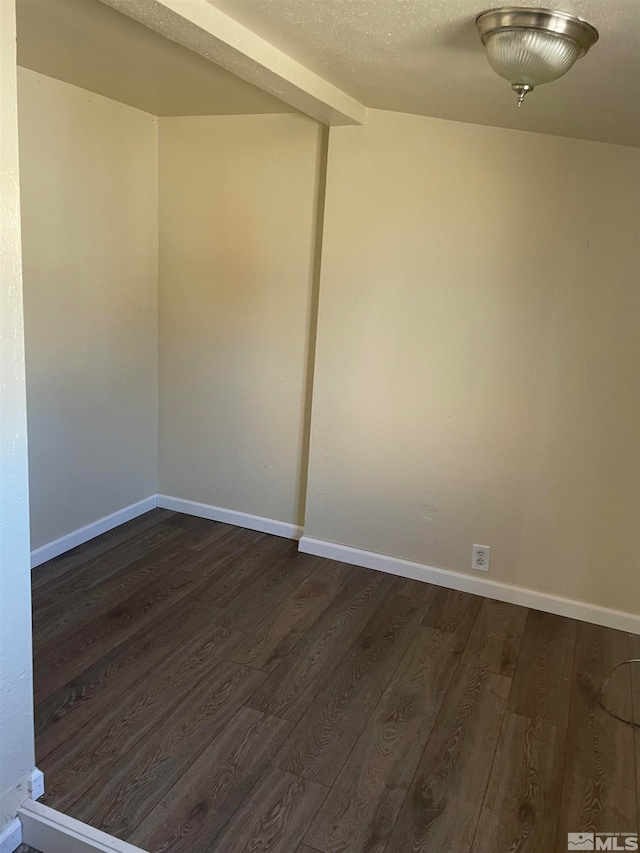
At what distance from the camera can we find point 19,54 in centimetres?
243

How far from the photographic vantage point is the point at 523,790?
1.94 meters

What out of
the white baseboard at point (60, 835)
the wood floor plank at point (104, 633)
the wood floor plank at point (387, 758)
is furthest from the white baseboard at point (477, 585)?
the white baseboard at point (60, 835)

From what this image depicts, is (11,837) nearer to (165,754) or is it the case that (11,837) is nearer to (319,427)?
(165,754)

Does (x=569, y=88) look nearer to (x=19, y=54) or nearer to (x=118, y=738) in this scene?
(x=19, y=54)

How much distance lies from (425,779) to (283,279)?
2282 millimetres

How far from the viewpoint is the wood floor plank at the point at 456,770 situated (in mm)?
1776

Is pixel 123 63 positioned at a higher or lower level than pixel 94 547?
higher

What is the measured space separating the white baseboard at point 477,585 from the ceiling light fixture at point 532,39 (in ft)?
7.05

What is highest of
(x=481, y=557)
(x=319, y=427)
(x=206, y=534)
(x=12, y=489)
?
(x=12, y=489)

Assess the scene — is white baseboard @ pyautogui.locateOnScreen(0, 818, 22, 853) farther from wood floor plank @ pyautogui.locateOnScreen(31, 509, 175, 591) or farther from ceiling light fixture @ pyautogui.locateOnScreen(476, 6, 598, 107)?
ceiling light fixture @ pyautogui.locateOnScreen(476, 6, 598, 107)

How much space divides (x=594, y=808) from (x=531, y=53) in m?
1.99

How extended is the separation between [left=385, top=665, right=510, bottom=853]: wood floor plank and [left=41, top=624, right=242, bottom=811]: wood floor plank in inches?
32.8

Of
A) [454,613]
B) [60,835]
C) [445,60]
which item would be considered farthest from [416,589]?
[445,60]

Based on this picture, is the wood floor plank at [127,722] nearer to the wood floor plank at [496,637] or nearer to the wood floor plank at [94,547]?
the wood floor plank at [94,547]
